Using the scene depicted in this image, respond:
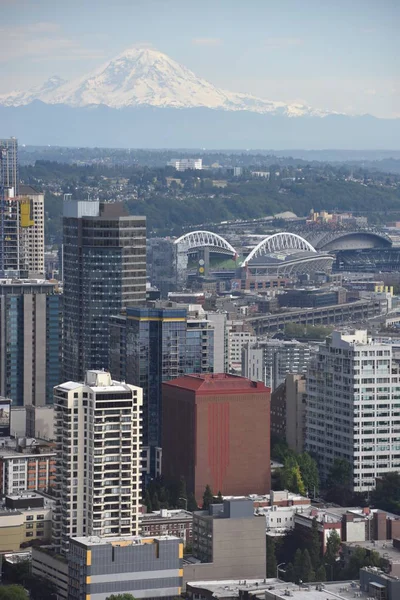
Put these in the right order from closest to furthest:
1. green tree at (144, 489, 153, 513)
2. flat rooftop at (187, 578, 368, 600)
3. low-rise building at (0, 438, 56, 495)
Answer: flat rooftop at (187, 578, 368, 600), green tree at (144, 489, 153, 513), low-rise building at (0, 438, 56, 495)

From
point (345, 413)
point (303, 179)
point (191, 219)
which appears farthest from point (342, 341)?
point (303, 179)

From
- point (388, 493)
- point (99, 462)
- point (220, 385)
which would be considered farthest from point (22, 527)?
point (388, 493)

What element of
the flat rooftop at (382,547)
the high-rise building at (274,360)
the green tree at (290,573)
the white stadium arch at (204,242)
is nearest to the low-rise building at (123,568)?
the green tree at (290,573)

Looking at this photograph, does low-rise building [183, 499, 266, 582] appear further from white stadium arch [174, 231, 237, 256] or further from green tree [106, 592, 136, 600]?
white stadium arch [174, 231, 237, 256]

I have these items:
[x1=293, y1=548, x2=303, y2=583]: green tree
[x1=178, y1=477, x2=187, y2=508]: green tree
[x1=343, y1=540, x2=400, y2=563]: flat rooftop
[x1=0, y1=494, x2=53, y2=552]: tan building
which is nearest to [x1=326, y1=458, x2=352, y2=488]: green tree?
[x1=178, y1=477, x2=187, y2=508]: green tree

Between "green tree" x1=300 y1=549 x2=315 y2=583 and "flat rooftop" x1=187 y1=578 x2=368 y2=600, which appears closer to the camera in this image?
"flat rooftop" x1=187 y1=578 x2=368 y2=600

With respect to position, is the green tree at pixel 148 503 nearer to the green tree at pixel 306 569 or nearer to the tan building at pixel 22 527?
the tan building at pixel 22 527

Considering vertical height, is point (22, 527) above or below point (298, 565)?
above

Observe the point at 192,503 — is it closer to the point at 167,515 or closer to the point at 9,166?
the point at 167,515
